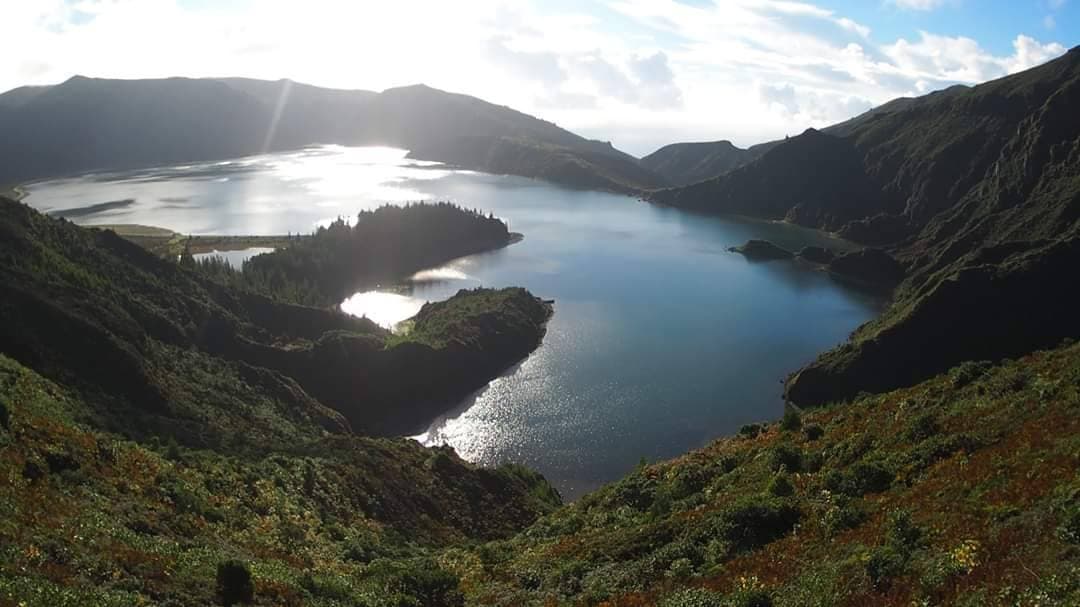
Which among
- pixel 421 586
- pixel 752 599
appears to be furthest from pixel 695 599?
pixel 421 586

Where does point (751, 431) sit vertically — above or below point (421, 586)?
above

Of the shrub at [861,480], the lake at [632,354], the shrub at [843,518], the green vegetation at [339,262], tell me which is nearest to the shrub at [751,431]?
the shrub at [861,480]

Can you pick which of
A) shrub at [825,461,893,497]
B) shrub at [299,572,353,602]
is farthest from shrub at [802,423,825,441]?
shrub at [299,572,353,602]

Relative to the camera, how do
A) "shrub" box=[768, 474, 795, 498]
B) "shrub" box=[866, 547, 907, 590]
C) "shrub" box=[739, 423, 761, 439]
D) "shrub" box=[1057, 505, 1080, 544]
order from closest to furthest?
1. "shrub" box=[1057, 505, 1080, 544]
2. "shrub" box=[866, 547, 907, 590]
3. "shrub" box=[768, 474, 795, 498]
4. "shrub" box=[739, 423, 761, 439]

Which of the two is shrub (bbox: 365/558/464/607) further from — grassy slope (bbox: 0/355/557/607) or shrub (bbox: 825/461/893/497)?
shrub (bbox: 825/461/893/497)

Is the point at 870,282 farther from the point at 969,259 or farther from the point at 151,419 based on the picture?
the point at 151,419

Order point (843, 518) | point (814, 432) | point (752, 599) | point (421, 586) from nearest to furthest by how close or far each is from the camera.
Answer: point (752, 599)
point (843, 518)
point (421, 586)
point (814, 432)

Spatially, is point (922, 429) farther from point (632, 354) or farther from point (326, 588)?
point (632, 354)
